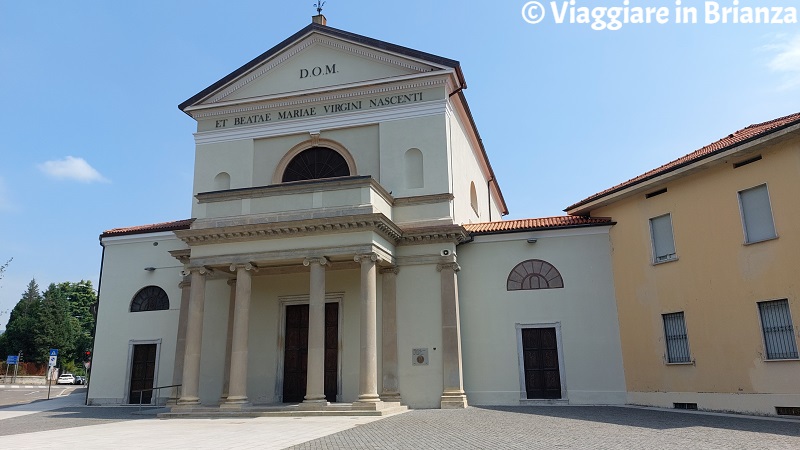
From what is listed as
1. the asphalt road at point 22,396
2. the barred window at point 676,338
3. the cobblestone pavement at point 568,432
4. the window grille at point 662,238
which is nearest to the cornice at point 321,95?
the window grille at point 662,238

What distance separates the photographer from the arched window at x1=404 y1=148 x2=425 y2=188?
2008cm

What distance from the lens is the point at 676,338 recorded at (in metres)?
16.9

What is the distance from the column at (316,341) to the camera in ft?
52.1

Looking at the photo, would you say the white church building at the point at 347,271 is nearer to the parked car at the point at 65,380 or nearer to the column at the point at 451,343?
the column at the point at 451,343

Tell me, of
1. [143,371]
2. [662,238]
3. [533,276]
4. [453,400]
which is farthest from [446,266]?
[143,371]

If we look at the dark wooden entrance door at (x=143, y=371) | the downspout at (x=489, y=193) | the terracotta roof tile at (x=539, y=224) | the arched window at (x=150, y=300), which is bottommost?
the dark wooden entrance door at (x=143, y=371)

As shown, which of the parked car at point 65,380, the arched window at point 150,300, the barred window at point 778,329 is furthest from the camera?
the parked car at point 65,380

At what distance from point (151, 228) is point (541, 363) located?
51.7 ft

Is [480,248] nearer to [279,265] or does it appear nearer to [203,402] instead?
[279,265]

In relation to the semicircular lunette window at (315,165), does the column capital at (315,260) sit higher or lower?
lower

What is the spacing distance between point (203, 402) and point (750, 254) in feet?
57.1

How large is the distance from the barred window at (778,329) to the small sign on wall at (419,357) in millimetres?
9288

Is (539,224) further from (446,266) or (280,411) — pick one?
(280,411)

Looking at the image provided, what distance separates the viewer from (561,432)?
11.3m
